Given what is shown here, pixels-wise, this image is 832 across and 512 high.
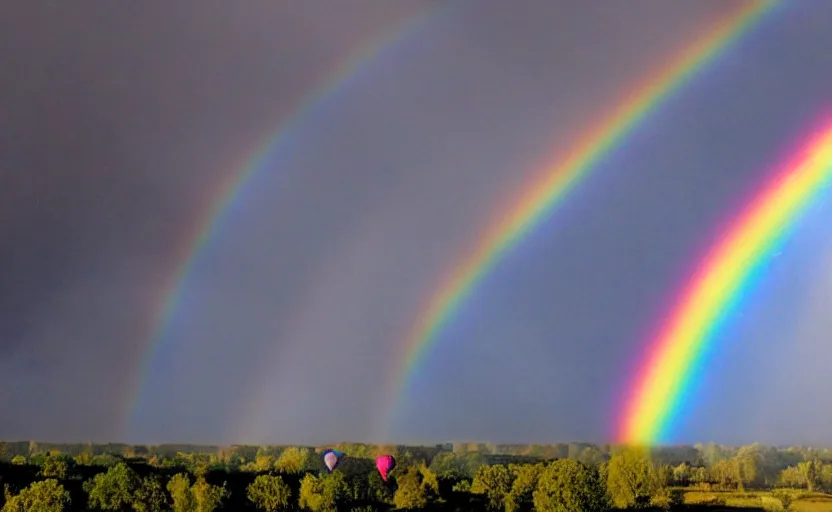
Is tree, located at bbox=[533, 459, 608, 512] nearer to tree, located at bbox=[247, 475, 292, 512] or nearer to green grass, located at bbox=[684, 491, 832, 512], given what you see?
green grass, located at bbox=[684, 491, 832, 512]

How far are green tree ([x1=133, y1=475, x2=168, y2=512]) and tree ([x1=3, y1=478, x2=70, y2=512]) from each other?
629cm

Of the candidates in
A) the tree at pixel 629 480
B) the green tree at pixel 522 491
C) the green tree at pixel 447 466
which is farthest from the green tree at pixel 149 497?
the tree at pixel 629 480

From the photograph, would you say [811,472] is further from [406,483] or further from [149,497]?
[149,497]

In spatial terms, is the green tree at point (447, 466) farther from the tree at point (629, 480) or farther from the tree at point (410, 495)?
the tree at point (629, 480)

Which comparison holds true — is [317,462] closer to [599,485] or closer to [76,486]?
[76,486]

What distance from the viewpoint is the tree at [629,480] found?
88.1m

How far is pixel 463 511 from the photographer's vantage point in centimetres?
8706

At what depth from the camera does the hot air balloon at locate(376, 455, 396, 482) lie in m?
93.4

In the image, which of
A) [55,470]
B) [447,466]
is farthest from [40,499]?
[447,466]

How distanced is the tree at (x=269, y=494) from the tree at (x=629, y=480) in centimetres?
3352

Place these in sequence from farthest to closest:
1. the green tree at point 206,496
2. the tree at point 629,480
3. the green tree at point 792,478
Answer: the green tree at point 792,478, the tree at point 629,480, the green tree at point 206,496

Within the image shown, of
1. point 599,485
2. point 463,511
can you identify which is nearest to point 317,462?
point 463,511

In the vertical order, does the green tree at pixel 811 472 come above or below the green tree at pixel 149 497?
above

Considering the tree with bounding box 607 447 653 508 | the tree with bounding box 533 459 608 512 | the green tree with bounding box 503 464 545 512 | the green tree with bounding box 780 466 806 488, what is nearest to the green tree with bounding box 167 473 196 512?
the green tree with bounding box 503 464 545 512
